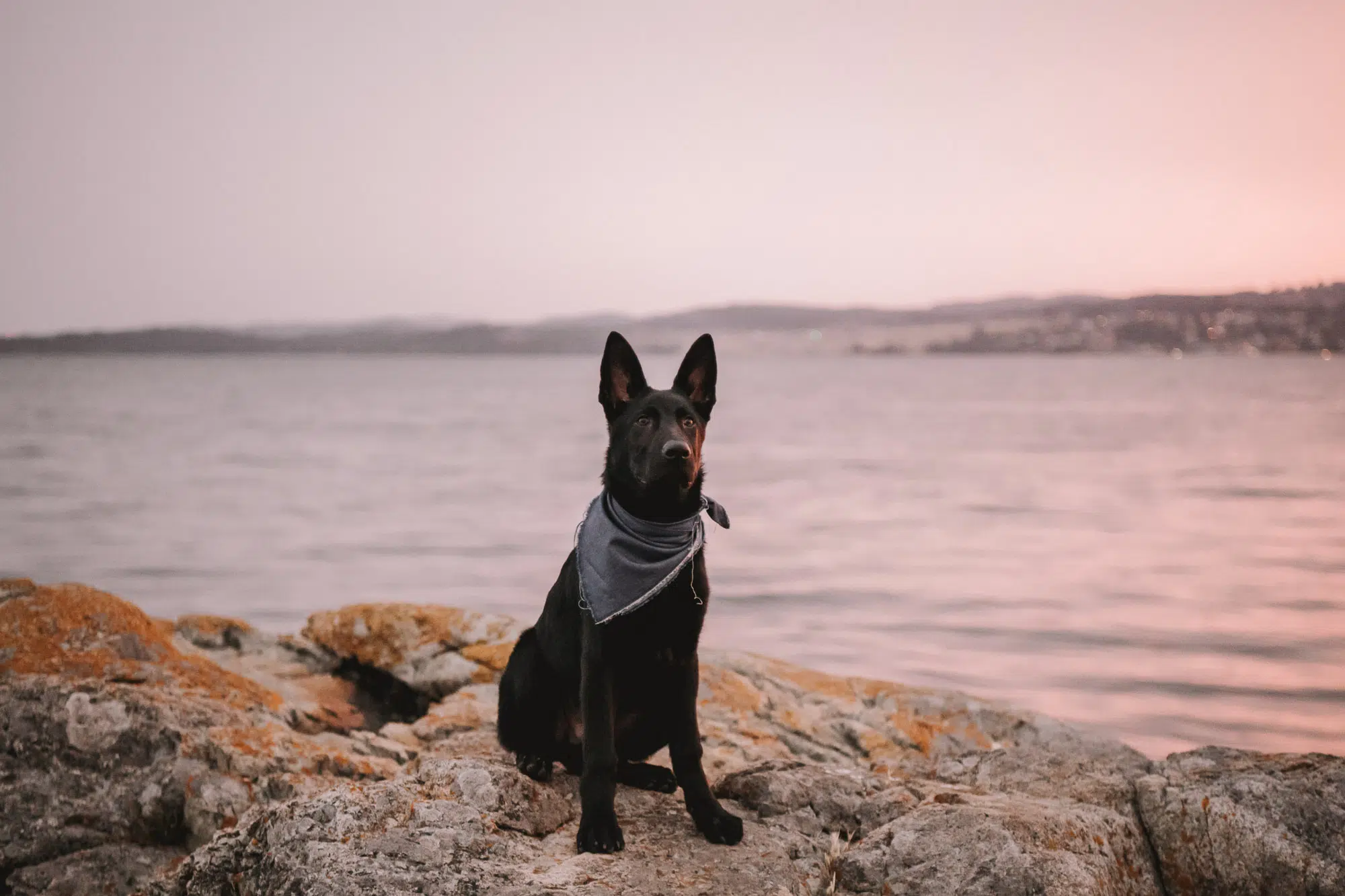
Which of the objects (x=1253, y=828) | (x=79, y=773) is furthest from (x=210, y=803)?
(x=1253, y=828)

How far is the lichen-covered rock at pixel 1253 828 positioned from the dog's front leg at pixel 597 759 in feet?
7.64

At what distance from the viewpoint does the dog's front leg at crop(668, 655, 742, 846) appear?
4070 millimetres

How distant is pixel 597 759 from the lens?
414cm

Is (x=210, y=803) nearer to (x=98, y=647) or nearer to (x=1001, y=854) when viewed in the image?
(x=98, y=647)

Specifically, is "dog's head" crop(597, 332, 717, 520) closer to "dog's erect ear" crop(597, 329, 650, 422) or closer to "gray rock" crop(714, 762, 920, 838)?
"dog's erect ear" crop(597, 329, 650, 422)

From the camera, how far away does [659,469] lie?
420cm

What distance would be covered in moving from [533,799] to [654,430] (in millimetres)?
1598

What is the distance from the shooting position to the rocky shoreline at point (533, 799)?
3.70m

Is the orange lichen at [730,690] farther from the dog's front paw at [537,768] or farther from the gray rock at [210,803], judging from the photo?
the gray rock at [210,803]

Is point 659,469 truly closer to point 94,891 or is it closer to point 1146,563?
point 94,891

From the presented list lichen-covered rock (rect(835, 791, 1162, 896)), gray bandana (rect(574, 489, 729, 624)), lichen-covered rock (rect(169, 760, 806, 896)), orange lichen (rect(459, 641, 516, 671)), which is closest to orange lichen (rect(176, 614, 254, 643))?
orange lichen (rect(459, 641, 516, 671))

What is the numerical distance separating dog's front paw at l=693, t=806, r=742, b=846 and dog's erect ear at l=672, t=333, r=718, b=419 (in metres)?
1.67

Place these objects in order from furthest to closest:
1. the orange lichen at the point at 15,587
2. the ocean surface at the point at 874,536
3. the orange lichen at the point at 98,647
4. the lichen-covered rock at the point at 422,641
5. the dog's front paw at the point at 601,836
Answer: the ocean surface at the point at 874,536 < the lichen-covered rock at the point at 422,641 < the orange lichen at the point at 15,587 < the orange lichen at the point at 98,647 < the dog's front paw at the point at 601,836

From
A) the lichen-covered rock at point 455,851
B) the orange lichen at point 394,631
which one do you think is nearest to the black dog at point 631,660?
the lichen-covered rock at point 455,851
